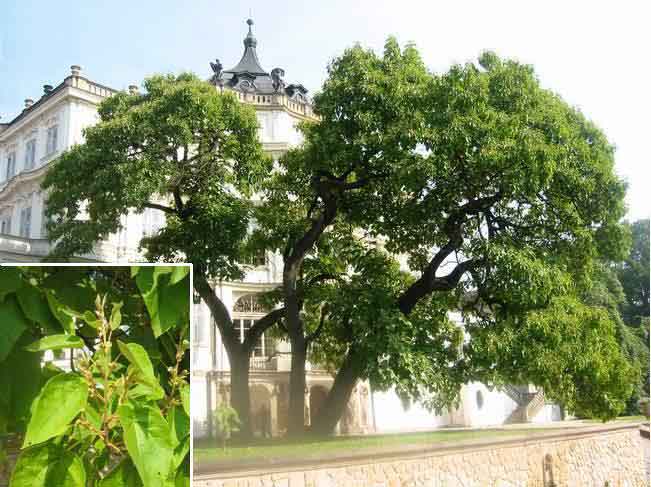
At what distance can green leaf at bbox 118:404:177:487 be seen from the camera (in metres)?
1.26

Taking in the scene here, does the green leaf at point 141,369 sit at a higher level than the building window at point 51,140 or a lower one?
lower

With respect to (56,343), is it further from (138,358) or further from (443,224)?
(443,224)

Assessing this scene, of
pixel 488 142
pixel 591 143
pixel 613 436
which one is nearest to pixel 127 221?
pixel 488 142

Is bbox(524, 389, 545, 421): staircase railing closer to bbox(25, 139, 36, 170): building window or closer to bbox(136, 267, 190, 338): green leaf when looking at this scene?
bbox(25, 139, 36, 170): building window

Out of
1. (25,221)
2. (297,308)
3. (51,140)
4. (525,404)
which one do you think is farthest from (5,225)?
(525,404)

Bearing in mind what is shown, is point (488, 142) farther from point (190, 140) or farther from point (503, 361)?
point (190, 140)

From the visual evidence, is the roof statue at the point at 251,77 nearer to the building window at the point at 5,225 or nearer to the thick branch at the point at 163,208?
the thick branch at the point at 163,208

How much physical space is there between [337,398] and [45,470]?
3639 mm

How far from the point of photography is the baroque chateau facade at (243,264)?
4219mm

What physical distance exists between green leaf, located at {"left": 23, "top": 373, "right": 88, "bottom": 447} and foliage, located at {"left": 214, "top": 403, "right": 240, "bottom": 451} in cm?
311

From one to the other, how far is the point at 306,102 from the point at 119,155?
57.6 inches

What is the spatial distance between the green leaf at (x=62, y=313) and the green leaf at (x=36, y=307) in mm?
19

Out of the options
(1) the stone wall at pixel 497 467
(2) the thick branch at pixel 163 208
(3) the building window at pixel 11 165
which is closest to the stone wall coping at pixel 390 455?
(1) the stone wall at pixel 497 467

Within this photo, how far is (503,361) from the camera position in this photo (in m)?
5.08
